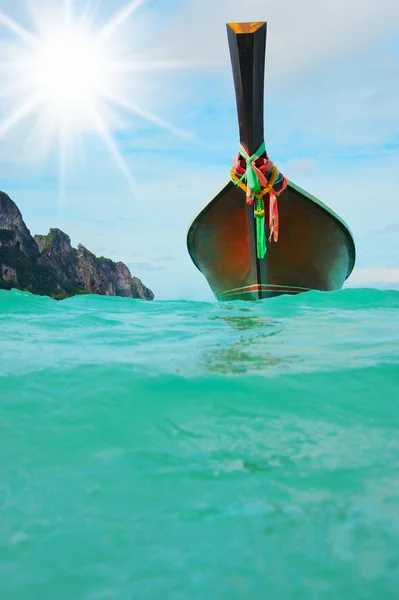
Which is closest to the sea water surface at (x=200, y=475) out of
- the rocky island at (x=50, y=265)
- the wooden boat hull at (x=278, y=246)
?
the wooden boat hull at (x=278, y=246)

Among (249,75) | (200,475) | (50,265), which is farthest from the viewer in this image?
(50,265)

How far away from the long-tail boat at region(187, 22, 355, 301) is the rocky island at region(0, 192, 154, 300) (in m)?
45.6

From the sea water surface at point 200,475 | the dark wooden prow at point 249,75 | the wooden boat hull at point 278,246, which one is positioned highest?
the dark wooden prow at point 249,75

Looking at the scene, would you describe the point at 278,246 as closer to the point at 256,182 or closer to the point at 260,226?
the point at 260,226

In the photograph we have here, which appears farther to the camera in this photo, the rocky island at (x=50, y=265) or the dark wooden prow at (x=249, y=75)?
the rocky island at (x=50, y=265)

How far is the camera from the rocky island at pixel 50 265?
60.1m

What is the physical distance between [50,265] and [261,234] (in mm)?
63987

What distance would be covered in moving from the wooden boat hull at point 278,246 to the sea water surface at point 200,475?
290 inches

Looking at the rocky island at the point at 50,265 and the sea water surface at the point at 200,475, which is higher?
the rocky island at the point at 50,265

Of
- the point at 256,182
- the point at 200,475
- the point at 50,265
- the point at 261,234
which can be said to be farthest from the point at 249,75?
the point at 50,265

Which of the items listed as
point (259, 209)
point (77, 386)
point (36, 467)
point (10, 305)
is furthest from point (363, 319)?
point (10, 305)

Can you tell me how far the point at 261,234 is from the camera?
10242 mm

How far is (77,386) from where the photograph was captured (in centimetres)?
341

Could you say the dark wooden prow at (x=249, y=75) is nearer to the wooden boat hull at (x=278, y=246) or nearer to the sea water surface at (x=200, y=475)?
the wooden boat hull at (x=278, y=246)
